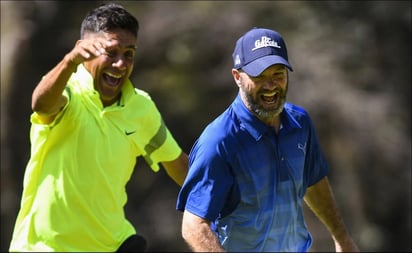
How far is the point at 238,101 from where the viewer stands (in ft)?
19.6

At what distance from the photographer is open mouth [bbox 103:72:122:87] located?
601cm

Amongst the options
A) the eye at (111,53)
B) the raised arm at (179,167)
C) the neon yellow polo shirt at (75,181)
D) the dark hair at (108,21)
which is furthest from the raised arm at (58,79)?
the raised arm at (179,167)

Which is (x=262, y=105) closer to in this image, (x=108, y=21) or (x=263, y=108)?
(x=263, y=108)

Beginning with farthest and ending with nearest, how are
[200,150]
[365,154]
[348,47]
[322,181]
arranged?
[348,47] → [365,154] → [322,181] → [200,150]

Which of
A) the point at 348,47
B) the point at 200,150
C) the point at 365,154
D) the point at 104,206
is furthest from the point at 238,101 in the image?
the point at 348,47

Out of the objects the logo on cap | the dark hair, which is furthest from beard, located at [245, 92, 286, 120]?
the dark hair

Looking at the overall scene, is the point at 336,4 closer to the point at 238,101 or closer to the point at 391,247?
the point at 391,247

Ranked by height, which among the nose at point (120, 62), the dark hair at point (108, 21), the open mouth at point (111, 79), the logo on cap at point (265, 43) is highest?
the dark hair at point (108, 21)

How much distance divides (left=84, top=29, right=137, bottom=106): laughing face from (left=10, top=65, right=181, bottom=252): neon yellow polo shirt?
0.07 metres

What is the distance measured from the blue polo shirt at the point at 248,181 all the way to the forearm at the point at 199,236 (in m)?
0.04

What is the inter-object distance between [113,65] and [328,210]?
1.49 metres

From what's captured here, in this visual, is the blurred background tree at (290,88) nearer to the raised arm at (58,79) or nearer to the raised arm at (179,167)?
the raised arm at (179,167)

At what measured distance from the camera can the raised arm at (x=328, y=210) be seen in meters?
6.39

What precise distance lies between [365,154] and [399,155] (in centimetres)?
42
